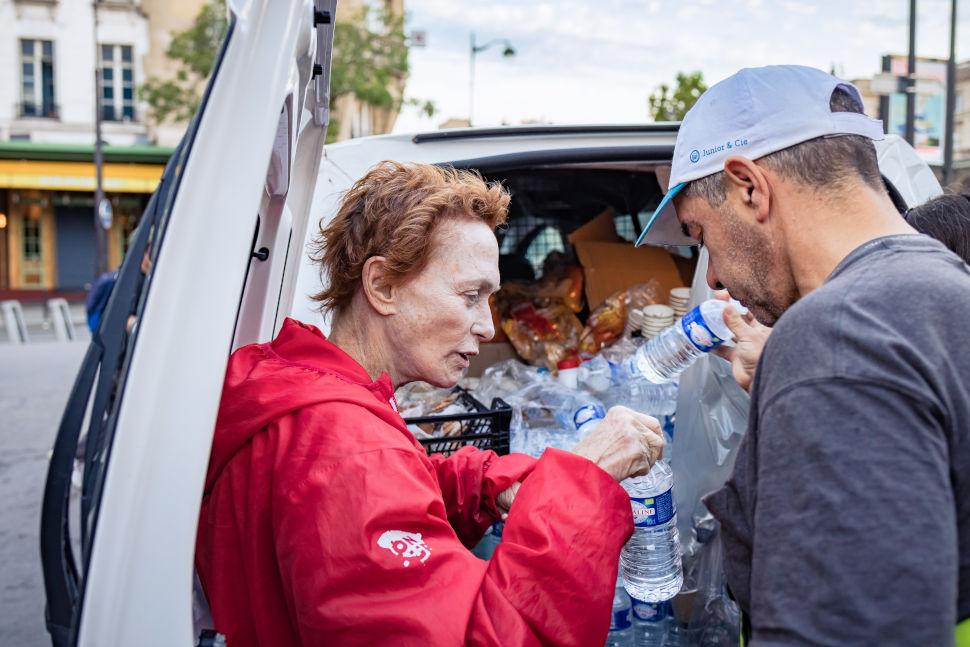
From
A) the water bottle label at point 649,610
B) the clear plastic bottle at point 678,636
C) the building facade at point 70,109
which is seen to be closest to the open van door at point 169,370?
the water bottle label at point 649,610

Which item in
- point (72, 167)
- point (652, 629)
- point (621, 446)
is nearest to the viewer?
point (621, 446)

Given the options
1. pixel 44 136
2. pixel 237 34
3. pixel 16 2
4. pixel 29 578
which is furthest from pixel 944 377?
pixel 16 2

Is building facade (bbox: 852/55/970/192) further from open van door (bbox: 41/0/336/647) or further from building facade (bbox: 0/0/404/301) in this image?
building facade (bbox: 0/0/404/301)

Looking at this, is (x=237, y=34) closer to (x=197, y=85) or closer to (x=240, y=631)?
(x=240, y=631)

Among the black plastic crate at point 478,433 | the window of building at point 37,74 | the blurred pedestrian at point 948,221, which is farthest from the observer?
the window of building at point 37,74

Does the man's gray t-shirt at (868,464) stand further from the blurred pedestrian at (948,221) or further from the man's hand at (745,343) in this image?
the blurred pedestrian at (948,221)

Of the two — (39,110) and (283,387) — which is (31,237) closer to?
(39,110)

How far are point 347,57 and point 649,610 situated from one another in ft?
70.4

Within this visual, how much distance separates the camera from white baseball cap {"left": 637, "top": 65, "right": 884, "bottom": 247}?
4.31 feet

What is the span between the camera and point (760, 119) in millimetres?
1341

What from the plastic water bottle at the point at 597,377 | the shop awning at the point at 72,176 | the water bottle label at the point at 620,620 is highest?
the shop awning at the point at 72,176

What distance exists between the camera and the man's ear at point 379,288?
1.88 meters

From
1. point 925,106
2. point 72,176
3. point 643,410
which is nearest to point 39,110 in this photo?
point 72,176

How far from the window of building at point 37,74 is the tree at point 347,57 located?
6646 millimetres
